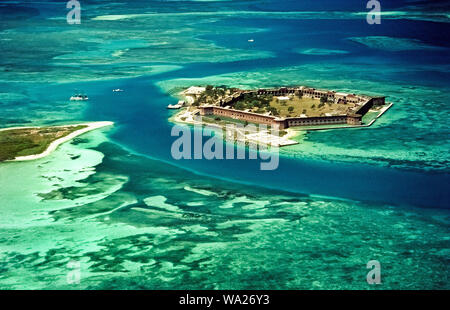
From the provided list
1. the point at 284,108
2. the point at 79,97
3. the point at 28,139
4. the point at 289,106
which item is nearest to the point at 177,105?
the point at 284,108

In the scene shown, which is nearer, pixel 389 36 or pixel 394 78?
pixel 394 78

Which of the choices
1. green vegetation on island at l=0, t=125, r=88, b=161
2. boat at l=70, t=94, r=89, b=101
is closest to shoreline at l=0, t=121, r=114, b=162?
green vegetation on island at l=0, t=125, r=88, b=161

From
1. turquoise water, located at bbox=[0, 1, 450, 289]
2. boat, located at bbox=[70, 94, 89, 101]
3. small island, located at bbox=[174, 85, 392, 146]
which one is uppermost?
small island, located at bbox=[174, 85, 392, 146]

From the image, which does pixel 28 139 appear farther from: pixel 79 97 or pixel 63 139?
pixel 79 97

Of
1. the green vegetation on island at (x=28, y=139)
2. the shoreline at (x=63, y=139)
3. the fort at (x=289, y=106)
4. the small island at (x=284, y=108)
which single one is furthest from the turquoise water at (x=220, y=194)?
the fort at (x=289, y=106)

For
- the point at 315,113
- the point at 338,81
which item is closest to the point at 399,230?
the point at 315,113

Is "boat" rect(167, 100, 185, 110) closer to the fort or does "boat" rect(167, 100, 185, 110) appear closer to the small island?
→ the small island

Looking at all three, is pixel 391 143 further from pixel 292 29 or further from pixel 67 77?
pixel 292 29
